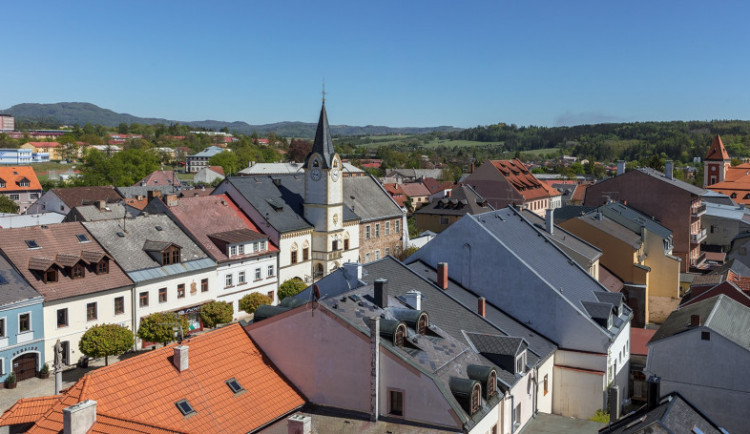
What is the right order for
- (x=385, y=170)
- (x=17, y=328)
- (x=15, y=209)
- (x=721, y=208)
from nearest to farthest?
(x=17, y=328) < (x=721, y=208) < (x=15, y=209) < (x=385, y=170)

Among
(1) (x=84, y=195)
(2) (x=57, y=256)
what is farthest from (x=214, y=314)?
(1) (x=84, y=195)

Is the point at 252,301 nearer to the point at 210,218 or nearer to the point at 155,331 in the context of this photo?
the point at 155,331

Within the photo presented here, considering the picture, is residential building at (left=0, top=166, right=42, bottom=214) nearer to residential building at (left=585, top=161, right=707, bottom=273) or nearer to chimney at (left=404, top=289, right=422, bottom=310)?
residential building at (left=585, top=161, right=707, bottom=273)

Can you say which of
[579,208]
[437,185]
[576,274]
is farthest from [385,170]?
[576,274]

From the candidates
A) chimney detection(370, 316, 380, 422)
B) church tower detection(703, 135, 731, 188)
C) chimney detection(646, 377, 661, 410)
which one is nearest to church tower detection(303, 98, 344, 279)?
chimney detection(370, 316, 380, 422)

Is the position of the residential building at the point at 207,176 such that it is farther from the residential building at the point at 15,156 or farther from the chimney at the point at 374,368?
the chimney at the point at 374,368

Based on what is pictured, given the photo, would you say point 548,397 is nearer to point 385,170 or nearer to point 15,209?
point 15,209
